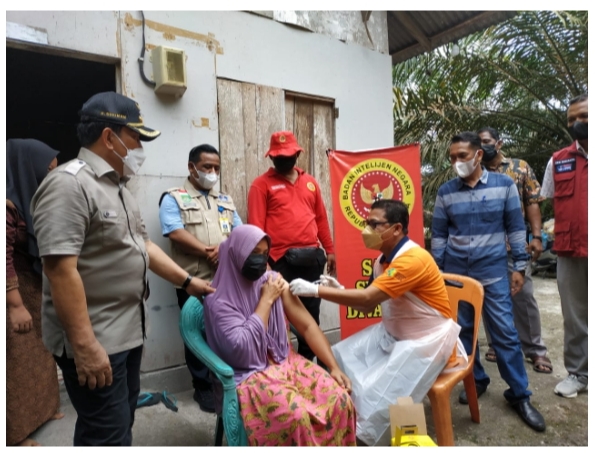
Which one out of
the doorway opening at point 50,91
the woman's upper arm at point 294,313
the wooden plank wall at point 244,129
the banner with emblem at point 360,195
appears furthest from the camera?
the doorway opening at point 50,91

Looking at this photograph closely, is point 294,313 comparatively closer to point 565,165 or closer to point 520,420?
point 520,420

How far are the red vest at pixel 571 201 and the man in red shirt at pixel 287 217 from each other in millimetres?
1662

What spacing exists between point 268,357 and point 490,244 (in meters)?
1.63

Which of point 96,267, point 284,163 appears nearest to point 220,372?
point 96,267

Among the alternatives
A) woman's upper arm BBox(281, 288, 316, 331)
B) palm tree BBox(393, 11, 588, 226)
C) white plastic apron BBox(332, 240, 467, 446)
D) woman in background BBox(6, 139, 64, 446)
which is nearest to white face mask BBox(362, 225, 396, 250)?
white plastic apron BBox(332, 240, 467, 446)

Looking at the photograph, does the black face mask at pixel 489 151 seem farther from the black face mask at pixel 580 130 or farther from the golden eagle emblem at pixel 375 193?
the golden eagle emblem at pixel 375 193

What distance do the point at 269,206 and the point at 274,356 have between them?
1.30 meters

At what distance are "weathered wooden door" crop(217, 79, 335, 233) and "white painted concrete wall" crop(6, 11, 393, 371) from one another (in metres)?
0.09

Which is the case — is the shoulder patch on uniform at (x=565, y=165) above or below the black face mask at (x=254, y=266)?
above

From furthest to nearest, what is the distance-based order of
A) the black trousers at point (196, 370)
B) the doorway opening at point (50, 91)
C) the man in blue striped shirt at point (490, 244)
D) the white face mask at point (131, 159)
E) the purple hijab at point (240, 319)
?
the doorway opening at point (50, 91)
the black trousers at point (196, 370)
the man in blue striped shirt at point (490, 244)
the purple hijab at point (240, 319)
the white face mask at point (131, 159)

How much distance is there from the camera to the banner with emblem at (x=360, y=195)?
3.49 m

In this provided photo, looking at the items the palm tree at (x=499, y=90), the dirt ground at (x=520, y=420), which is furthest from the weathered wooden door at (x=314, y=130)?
the palm tree at (x=499, y=90)

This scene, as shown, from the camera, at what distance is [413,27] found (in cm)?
458

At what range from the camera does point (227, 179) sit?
3.27 meters
